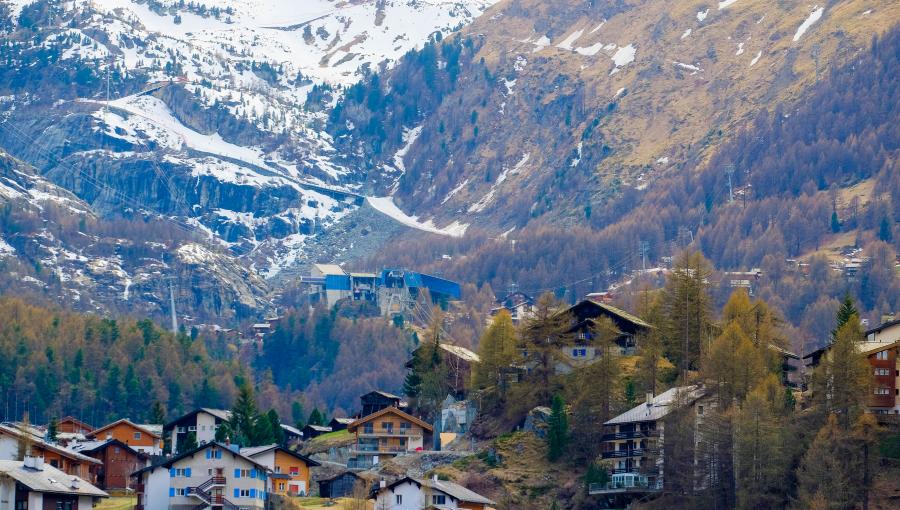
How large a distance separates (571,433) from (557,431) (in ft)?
3.70

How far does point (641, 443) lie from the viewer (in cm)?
12281

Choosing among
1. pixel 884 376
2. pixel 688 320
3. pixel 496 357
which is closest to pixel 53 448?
pixel 496 357

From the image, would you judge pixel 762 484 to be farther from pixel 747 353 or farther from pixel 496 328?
pixel 496 328

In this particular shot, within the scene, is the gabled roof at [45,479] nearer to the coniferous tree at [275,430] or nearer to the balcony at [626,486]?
the balcony at [626,486]

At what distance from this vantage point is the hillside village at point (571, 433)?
11450 cm

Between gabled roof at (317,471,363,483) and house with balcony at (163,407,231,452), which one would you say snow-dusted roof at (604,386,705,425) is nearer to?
gabled roof at (317,471,363,483)

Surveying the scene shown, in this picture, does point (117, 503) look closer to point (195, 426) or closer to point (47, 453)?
point (47, 453)

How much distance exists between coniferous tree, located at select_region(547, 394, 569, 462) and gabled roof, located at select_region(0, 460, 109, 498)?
95.0ft

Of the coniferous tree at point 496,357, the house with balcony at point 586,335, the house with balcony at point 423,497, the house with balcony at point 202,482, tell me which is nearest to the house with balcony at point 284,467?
the house with balcony at point 202,482

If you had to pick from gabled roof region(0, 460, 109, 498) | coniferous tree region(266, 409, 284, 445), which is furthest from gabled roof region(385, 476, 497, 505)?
coniferous tree region(266, 409, 284, 445)

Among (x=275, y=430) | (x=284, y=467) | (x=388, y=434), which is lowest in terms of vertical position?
(x=284, y=467)

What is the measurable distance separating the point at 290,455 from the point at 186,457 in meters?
11.9

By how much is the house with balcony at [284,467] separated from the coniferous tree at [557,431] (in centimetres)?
1687

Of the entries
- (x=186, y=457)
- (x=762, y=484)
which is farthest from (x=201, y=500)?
(x=762, y=484)
